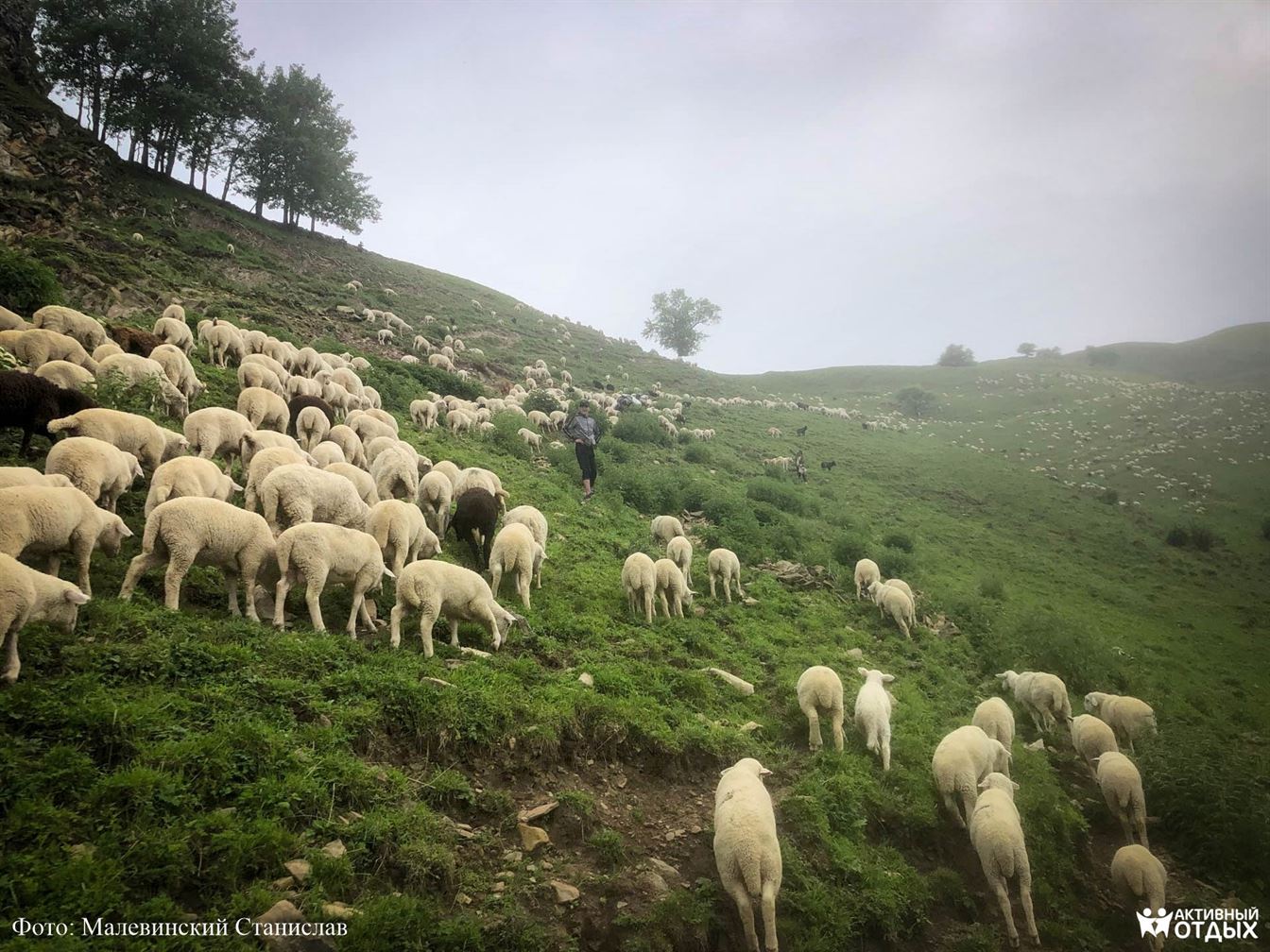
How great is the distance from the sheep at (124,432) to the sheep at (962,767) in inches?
508

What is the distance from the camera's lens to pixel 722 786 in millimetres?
6301

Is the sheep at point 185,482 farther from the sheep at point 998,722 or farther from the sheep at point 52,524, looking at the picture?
the sheep at point 998,722

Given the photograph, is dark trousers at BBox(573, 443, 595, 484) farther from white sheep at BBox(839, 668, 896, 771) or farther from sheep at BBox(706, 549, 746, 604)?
white sheep at BBox(839, 668, 896, 771)

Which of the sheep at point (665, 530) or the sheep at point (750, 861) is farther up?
the sheep at point (665, 530)

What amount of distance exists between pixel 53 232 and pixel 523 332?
31610 mm

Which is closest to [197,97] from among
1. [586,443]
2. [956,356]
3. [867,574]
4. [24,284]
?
[24,284]

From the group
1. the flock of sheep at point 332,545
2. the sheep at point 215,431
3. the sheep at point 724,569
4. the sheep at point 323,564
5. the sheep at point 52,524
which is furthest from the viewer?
the sheep at point 724,569

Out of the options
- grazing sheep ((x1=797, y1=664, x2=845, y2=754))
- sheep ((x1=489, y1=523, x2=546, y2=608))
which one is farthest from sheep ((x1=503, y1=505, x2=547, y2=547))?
grazing sheep ((x1=797, y1=664, x2=845, y2=754))

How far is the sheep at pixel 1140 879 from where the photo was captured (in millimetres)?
6613

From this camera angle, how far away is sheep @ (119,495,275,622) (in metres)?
6.34

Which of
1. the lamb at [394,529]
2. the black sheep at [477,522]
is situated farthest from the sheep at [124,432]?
the black sheep at [477,522]

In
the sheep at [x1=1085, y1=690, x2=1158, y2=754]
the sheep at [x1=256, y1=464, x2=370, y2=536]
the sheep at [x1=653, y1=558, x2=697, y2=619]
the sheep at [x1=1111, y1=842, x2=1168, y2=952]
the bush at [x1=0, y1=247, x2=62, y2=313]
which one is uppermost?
the bush at [x1=0, y1=247, x2=62, y2=313]

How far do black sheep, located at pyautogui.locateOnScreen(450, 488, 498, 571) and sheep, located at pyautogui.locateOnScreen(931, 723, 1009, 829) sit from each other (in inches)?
334

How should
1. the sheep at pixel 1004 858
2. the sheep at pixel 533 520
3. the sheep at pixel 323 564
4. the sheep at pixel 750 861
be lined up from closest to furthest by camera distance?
the sheep at pixel 750 861
the sheep at pixel 1004 858
the sheep at pixel 323 564
the sheep at pixel 533 520
